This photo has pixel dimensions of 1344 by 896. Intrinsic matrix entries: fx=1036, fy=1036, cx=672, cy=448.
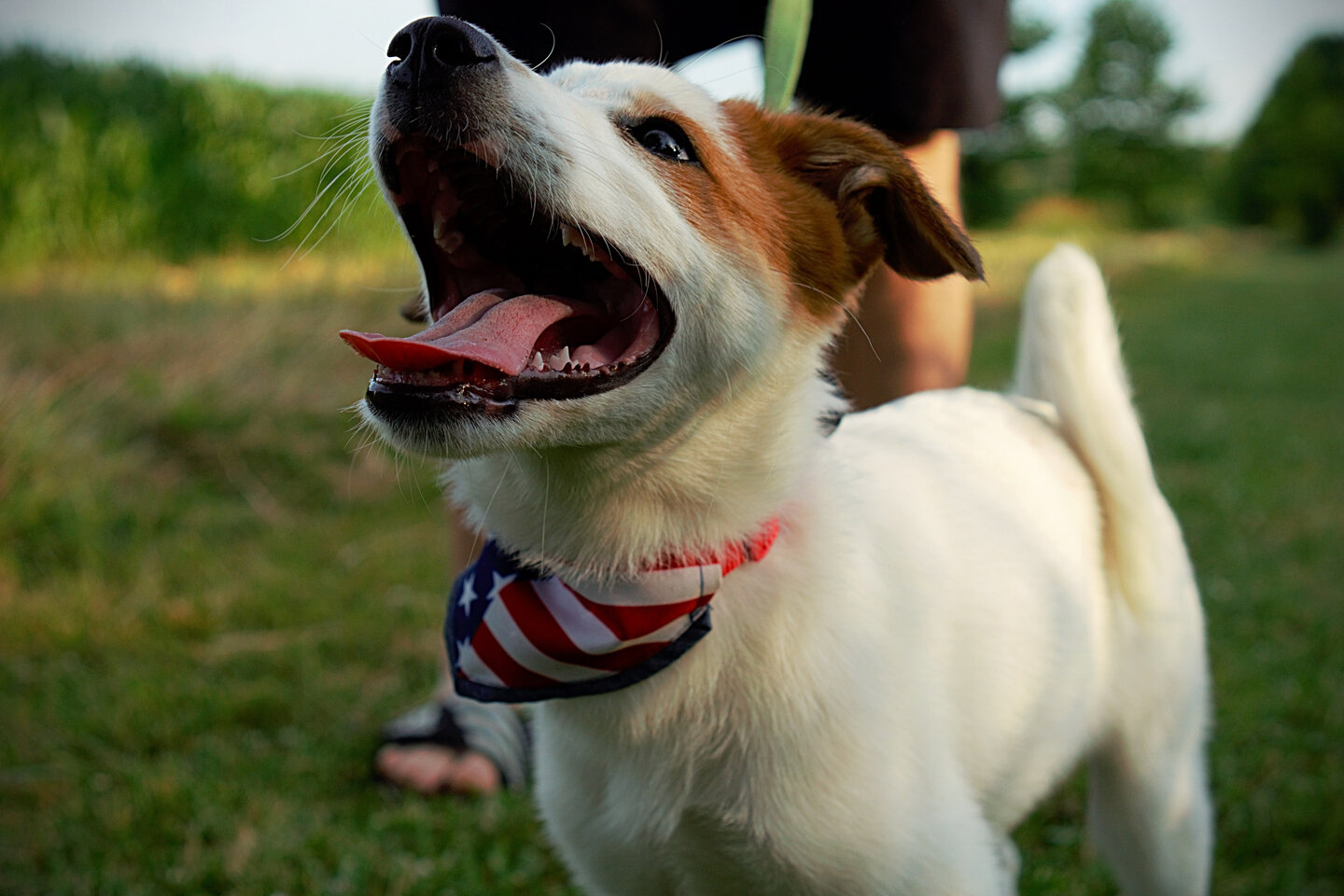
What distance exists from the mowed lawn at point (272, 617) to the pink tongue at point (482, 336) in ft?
1.71

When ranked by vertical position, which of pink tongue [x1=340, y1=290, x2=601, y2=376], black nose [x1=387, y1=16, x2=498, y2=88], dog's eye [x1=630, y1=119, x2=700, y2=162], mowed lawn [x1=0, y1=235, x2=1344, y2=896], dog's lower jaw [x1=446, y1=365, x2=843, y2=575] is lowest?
mowed lawn [x1=0, y1=235, x2=1344, y2=896]

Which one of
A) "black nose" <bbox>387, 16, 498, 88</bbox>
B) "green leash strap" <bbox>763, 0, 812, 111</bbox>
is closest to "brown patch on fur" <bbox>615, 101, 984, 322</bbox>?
"green leash strap" <bbox>763, 0, 812, 111</bbox>

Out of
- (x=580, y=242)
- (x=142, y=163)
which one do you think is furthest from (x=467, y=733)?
(x=142, y=163)

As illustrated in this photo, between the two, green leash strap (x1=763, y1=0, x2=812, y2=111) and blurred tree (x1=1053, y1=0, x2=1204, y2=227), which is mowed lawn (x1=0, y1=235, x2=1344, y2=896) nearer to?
green leash strap (x1=763, y1=0, x2=812, y2=111)

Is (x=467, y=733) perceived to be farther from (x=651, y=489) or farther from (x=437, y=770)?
(x=651, y=489)

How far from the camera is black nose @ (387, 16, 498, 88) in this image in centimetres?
141

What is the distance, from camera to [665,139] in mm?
1691

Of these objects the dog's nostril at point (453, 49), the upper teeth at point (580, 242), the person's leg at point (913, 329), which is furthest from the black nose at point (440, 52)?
the person's leg at point (913, 329)

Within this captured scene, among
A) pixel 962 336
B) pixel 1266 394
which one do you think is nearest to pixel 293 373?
pixel 962 336

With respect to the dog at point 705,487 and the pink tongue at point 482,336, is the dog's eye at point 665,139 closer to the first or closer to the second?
the dog at point 705,487

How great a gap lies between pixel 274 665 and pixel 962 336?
2.56 metres

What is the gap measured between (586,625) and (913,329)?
142 centimetres

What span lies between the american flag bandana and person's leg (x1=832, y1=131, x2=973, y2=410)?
3.39 ft

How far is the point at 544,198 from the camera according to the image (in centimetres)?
145
